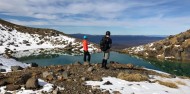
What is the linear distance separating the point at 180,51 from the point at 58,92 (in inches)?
4175

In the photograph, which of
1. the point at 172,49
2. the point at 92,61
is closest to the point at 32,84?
the point at 92,61

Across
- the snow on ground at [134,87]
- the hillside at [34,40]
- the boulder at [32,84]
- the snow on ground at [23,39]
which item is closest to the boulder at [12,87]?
the boulder at [32,84]

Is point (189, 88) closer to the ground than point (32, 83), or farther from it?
closer to the ground

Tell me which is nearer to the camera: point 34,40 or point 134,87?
point 134,87

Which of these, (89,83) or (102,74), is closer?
(89,83)

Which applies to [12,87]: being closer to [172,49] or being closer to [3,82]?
[3,82]

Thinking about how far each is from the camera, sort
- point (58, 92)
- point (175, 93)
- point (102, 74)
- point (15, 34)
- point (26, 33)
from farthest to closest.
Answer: point (26, 33), point (15, 34), point (102, 74), point (175, 93), point (58, 92)

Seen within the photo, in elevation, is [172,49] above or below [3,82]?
below

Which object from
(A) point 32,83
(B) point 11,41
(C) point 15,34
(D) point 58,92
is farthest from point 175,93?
(C) point 15,34

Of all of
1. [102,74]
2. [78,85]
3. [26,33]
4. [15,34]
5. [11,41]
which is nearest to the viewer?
[78,85]

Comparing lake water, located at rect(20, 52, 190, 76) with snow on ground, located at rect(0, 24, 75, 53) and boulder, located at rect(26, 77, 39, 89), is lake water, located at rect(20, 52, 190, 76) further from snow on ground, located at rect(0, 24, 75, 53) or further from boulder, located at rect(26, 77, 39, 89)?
boulder, located at rect(26, 77, 39, 89)

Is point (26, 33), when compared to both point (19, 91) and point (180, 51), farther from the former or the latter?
point (19, 91)

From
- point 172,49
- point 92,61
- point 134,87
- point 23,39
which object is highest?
point 134,87

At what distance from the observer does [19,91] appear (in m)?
18.9
